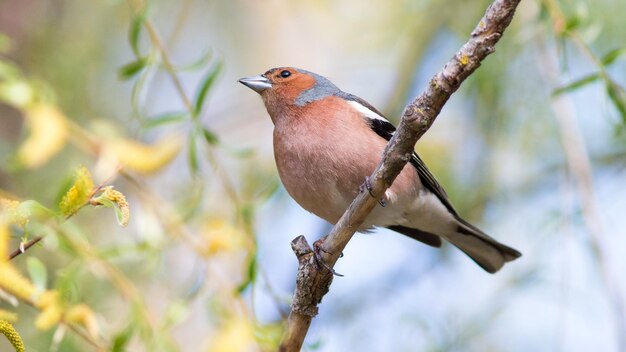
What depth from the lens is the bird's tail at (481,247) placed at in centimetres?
571

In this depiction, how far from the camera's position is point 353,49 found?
330 inches

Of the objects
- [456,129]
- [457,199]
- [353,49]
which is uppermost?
[353,49]

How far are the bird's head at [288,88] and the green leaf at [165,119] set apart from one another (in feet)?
3.93

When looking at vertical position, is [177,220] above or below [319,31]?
below

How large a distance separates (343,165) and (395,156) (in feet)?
5.24

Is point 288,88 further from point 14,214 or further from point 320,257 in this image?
point 14,214

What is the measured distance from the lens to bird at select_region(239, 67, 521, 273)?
4.85 m

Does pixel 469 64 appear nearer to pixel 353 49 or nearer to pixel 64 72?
pixel 64 72

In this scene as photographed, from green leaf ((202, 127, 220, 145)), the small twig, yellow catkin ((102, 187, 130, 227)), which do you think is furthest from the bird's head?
the small twig

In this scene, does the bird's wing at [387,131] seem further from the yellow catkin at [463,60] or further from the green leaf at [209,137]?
the yellow catkin at [463,60]

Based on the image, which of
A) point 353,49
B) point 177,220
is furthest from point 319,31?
point 177,220

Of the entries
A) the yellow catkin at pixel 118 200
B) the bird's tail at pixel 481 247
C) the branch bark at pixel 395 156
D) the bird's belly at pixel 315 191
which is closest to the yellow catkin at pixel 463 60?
the branch bark at pixel 395 156

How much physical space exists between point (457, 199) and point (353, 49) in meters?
2.23

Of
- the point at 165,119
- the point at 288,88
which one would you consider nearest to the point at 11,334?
the point at 165,119
